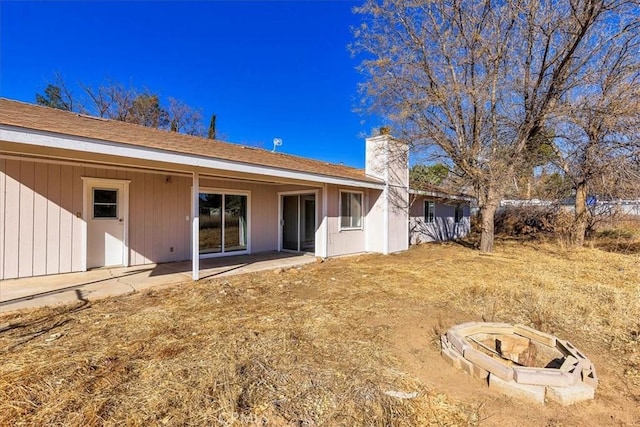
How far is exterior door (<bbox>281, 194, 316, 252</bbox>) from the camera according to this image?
424 inches

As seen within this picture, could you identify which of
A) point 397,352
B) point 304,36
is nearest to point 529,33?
point 304,36

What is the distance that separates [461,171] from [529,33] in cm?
451

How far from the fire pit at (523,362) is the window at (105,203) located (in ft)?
24.5

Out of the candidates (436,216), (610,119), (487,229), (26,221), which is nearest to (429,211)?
(436,216)

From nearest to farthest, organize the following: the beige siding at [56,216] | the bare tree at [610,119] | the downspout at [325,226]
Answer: the beige siding at [56,216]
the bare tree at [610,119]
the downspout at [325,226]

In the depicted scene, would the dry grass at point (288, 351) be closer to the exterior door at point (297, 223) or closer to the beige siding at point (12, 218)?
the beige siding at point (12, 218)

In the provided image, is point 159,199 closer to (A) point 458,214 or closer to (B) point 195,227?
(B) point 195,227

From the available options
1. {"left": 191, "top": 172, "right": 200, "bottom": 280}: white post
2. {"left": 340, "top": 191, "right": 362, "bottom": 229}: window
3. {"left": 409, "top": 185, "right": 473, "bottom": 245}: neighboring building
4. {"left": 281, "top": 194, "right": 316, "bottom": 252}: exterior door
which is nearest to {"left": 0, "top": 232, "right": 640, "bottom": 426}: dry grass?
{"left": 191, "top": 172, "right": 200, "bottom": 280}: white post

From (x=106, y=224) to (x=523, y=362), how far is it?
825cm

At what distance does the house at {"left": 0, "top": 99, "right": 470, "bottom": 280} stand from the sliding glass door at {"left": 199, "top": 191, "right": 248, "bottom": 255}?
0.03 meters

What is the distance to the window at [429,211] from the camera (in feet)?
49.1

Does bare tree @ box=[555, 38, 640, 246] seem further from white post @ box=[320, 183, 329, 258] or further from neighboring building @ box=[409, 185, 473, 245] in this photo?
white post @ box=[320, 183, 329, 258]

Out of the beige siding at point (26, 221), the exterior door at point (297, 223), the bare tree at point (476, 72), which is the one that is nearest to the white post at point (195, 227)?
the beige siding at point (26, 221)

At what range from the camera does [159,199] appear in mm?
8133
